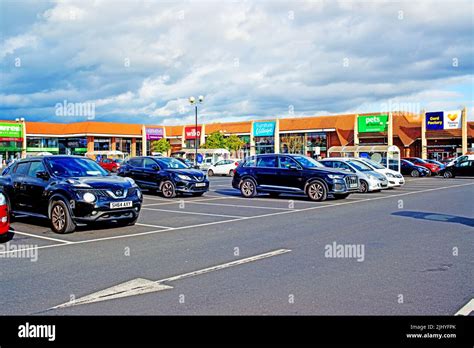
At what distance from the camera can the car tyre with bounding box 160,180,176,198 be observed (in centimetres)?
1870

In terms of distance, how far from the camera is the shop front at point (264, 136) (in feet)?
213

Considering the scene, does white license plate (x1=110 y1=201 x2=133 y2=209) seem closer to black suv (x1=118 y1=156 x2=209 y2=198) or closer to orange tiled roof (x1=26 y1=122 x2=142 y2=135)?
black suv (x1=118 y1=156 x2=209 y2=198)

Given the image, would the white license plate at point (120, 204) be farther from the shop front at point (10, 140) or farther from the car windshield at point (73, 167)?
the shop front at point (10, 140)

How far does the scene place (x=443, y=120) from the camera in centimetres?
5203

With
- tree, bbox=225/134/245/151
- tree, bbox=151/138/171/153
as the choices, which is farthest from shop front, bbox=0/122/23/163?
tree, bbox=225/134/245/151

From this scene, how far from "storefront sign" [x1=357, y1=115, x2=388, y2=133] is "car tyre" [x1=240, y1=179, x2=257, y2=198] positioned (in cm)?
3997

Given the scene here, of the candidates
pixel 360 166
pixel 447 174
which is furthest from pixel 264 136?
pixel 360 166

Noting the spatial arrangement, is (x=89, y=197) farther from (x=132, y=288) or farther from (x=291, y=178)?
(x=291, y=178)

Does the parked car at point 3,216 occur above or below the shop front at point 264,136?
below

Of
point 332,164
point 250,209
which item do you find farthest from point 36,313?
point 332,164

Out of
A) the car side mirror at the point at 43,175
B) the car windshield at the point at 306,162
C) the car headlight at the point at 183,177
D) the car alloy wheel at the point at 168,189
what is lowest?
the car alloy wheel at the point at 168,189

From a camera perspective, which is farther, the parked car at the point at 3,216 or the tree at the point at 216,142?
the tree at the point at 216,142

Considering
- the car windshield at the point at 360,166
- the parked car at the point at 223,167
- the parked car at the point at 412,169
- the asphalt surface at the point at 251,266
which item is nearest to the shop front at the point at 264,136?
the parked car at the point at 223,167

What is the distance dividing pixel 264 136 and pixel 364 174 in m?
44.6
